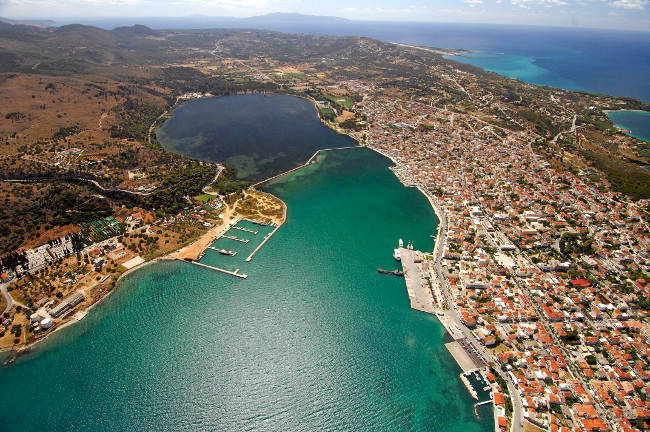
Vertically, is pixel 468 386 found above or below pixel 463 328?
below

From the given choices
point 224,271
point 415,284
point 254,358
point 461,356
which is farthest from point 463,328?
point 224,271

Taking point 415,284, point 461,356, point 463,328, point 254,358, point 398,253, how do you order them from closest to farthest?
point 254,358 < point 461,356 < point 463,328 < point 415,284 < point 398,253

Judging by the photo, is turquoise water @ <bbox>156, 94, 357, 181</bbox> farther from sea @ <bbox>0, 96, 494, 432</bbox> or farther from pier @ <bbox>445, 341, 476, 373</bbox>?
pier @ <bbox>445, 341, 476, 373</bbox>

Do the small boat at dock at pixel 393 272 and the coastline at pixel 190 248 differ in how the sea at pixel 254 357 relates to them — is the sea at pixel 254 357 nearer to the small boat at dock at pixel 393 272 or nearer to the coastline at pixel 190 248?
the coastline at pixel 190 248

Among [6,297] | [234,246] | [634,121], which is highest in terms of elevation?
[634,121]

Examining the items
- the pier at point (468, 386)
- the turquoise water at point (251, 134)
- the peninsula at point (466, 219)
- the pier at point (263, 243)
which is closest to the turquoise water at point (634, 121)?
the peninsula at point (466, 219)

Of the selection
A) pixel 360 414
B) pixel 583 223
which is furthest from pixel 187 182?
pixel 583 223

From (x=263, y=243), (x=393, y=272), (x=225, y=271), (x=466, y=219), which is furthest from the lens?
(x=466, y=219)

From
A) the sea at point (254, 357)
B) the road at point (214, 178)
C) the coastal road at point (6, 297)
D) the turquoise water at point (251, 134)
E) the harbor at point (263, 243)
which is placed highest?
the turquoise water at point (251, 134)

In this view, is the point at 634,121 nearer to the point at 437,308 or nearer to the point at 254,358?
the point at 437,308
